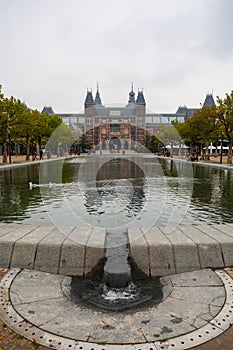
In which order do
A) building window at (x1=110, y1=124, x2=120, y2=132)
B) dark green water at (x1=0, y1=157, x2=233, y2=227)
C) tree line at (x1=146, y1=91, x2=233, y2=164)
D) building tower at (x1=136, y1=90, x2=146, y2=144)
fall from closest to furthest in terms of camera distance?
dark green water at (x1=0, y1=157, x2=233, y2=227) < tree line at (x1=146, y1=91, x2=233, y2=164) < building window at (x1=110, y1=124, x2=120, y2=132) < building tower at (x1=136, y1=90, x2=146, y2=144)

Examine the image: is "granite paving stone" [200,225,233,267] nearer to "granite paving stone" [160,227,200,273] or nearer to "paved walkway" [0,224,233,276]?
"paved walkway" [0,224,233,276]

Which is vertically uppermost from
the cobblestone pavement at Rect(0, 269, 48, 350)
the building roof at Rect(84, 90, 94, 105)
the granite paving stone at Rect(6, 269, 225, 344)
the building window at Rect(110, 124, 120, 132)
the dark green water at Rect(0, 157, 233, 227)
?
the building roof at Rect(84, 90, 94, 105)

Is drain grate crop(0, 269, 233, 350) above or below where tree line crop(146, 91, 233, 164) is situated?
below

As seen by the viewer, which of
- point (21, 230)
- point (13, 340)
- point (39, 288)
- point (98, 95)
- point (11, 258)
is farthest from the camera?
point (98, 95)

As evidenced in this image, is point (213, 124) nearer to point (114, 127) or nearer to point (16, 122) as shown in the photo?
point (16, 122)

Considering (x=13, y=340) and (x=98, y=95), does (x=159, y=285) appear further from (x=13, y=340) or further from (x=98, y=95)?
(x=98, y=95)

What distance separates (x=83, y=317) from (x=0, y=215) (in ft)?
21.7

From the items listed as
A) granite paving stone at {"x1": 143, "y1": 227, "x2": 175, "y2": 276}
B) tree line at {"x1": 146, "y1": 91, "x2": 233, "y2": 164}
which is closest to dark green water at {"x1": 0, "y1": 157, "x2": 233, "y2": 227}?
granite paving stone at {"x1": 143, "y1": 227, "x2": 175, "y2": 276}

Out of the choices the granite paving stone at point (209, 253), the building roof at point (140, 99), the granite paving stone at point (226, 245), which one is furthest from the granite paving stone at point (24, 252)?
the building roof at point (140, 99)

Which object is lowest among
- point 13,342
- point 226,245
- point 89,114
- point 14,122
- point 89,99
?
point 13,342

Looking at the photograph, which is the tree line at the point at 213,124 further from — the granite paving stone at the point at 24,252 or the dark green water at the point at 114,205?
the granite paving stone at the point at 24,252

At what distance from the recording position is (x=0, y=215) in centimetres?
940

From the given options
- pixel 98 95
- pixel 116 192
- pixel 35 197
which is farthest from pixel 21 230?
pixel 98 95

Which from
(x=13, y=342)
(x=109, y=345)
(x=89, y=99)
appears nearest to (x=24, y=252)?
(x=13, y=342)
